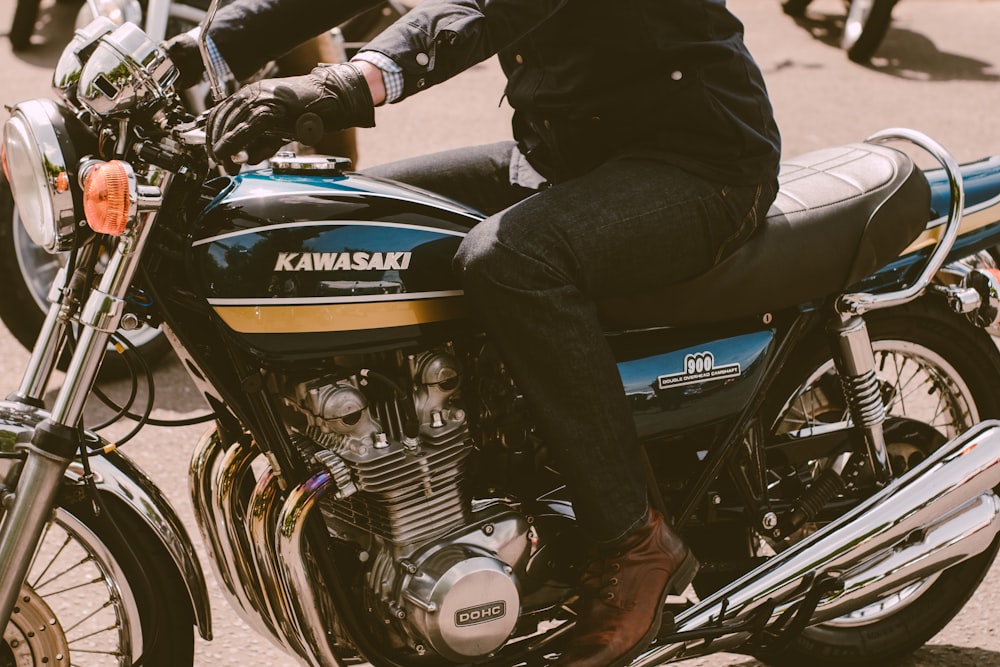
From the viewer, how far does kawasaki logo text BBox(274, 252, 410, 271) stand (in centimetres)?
220

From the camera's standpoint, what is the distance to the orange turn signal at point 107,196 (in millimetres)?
2000

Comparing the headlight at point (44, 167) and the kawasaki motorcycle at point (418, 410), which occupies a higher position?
the headlight at point (44, 167)

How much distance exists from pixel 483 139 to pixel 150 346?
3.39 meters

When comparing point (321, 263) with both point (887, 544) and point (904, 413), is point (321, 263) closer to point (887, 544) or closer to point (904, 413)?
point (887, 544)

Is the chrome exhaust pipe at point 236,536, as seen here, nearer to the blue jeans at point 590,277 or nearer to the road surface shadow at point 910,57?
the blue jeans at point 590,277

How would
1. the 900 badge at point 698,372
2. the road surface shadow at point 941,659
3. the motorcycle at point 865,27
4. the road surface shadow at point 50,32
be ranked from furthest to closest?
the motorcycle at point 865,27
the road surface shadow at point 50,32
the road surface shadow at point 941,659
the 900 badge at point 698,372

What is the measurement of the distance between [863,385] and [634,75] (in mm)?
886

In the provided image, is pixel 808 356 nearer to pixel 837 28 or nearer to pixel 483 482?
pixel 483 482

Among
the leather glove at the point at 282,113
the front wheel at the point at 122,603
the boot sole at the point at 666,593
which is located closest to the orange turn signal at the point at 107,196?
the leather glove at the point at 282,113

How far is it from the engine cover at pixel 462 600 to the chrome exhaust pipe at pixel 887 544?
42cm

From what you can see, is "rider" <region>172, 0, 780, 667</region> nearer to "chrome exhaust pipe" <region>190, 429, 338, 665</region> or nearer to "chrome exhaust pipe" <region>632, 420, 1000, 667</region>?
"chrome exhaust pipe" <region>632, 420, 1000, 667</region>

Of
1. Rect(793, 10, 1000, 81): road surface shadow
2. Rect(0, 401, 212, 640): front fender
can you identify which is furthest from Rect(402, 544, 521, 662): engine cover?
Rect(793, 10, 1000, 81): road surface shadow

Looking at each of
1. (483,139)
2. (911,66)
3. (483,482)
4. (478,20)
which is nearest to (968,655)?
(483,482)

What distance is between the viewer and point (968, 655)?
3.12m
